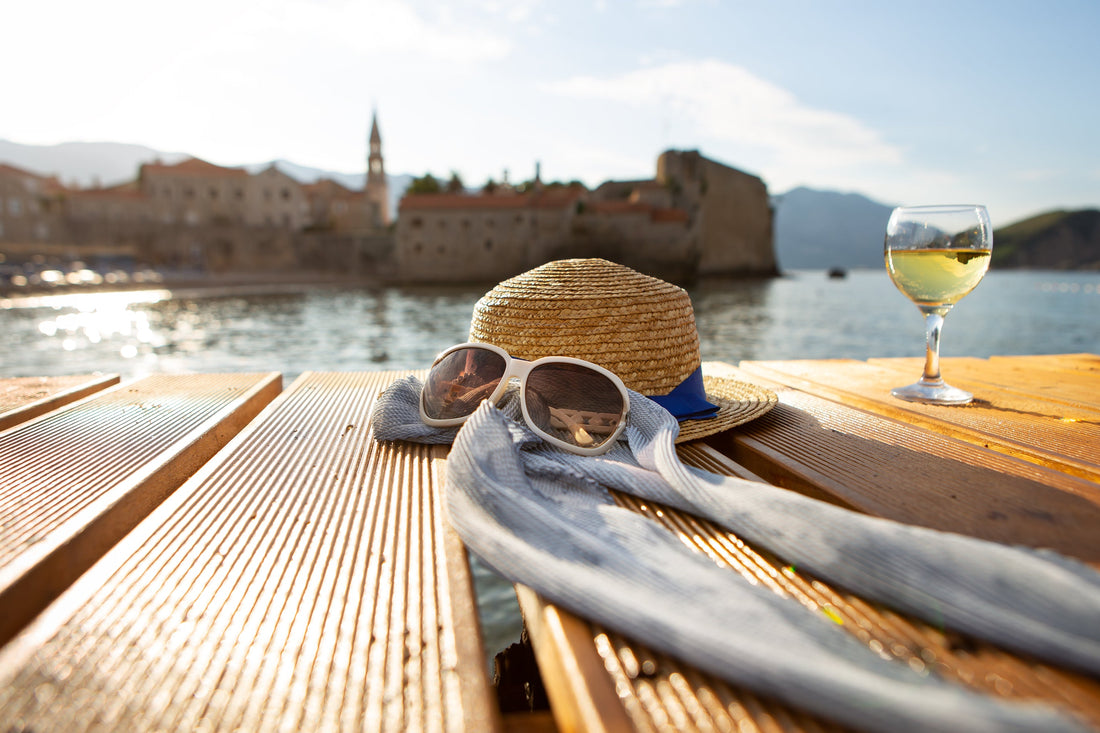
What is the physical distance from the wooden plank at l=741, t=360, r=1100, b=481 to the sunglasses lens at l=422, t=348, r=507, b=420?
95 cm

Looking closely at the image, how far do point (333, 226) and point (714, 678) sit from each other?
48.8 meters

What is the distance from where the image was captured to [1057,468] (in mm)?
1140

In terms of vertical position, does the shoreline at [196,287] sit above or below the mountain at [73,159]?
below

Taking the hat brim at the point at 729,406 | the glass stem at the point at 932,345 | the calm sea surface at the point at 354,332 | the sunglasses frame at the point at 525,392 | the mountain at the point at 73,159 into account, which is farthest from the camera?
the mountain at the point at 73,159

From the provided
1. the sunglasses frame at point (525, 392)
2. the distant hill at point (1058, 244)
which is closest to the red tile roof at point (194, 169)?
the sunglasses frame at point (525, 392)

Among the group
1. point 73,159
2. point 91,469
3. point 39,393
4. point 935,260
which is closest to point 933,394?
point 935,260

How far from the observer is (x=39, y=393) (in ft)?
6.04

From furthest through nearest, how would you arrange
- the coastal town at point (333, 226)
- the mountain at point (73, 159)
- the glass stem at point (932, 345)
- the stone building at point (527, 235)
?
the mountain at point (73, 159), the coastal town at point (333, 226), the stone building at point (527, 235), the glass stem at point (932, 345)

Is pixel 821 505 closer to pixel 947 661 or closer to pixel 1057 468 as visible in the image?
pixel 947 661

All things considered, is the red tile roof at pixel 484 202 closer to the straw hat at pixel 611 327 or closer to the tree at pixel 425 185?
the tree at pixel 425 185

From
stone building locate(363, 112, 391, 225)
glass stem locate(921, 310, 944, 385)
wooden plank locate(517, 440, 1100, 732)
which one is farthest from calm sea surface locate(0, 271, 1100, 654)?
stone building locate(363, 112, 391, 225)

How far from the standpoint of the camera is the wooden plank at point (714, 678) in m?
0.50

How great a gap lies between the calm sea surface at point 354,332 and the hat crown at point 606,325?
1.41 m

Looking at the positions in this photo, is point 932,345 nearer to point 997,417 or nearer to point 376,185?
point 997,417
